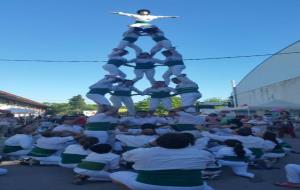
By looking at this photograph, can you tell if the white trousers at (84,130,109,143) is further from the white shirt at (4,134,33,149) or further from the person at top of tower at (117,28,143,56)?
the person at top of tower at (117,28,143,56)

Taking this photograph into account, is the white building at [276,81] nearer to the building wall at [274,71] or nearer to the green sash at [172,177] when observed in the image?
the building wall at [274,71]

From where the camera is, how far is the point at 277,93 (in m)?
42.9

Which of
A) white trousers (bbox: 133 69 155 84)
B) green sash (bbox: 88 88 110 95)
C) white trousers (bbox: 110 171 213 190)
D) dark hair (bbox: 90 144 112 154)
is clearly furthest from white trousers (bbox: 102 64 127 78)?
white trousers (bbox: 110 171 213 190)

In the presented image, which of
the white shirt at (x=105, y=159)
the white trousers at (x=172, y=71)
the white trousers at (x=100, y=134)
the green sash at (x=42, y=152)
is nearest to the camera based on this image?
the white shirt at (x=105, y=159)

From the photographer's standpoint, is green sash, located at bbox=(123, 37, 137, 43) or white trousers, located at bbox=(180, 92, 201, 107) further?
green sash, located at bbox=(123, 37, 137, 43)

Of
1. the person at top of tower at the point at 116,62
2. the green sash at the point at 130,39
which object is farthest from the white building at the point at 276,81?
the person at top of tower at the point at 116,62

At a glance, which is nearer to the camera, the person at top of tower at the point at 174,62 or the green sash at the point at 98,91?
the green sash at the point at 98,91

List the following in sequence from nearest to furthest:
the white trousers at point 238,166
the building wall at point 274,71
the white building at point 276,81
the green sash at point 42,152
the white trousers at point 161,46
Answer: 1. the white trousers at point 238,166
2. the green sash at point 42,152
3. the white trousers at point 161,46
4. the white building at point 276,81
5. the building wall at point 274,71

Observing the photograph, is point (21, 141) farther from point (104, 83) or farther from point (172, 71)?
point (172, 71)

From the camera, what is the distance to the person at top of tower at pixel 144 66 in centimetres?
1480

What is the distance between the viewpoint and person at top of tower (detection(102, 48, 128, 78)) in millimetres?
13672

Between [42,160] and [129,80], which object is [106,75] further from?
[42,160]

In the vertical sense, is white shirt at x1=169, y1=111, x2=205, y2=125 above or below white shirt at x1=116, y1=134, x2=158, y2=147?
above

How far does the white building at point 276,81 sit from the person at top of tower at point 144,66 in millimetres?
18608
